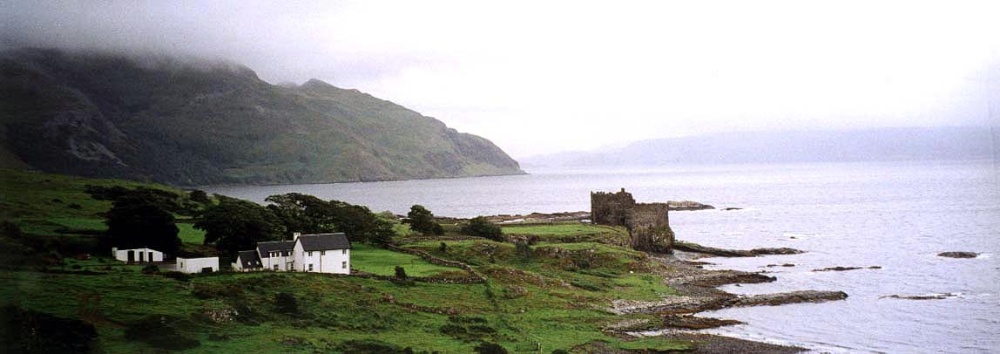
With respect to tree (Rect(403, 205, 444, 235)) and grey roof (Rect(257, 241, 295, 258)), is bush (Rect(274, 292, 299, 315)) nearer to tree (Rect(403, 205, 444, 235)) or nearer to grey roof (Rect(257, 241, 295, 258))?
grey roof (Rect(257, 241, 295, 258))

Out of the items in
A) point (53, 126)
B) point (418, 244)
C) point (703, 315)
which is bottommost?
point (703, 315)

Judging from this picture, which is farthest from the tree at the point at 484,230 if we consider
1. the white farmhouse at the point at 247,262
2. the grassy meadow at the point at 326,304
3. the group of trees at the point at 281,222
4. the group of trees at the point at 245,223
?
the white farmhouse at the point at 247,262

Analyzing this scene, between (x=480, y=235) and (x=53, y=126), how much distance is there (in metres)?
145

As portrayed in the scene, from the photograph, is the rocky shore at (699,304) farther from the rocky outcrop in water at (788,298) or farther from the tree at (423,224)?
the tree at (423,224)

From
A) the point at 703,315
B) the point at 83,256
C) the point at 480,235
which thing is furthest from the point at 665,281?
the point at 83,256

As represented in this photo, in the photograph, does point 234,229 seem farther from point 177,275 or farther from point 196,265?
point 177,275

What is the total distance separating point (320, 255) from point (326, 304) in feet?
30.6

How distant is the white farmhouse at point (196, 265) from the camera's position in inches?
2111

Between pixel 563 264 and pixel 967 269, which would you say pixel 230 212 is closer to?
pixel 563 264

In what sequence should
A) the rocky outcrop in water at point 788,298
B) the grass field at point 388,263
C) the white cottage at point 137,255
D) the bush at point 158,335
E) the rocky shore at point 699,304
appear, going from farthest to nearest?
the rocky outcrop in water at point 788,298 < the grass field at point 388,263 < the white cottage at point 137,255 < the rocky shore at point 699,304 < the bush at point 158,335

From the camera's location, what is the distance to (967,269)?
3364 inches

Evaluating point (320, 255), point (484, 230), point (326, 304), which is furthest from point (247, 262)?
point (484, 230)

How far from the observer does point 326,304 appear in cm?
4972

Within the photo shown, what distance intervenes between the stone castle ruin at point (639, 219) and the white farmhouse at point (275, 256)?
54.5m
